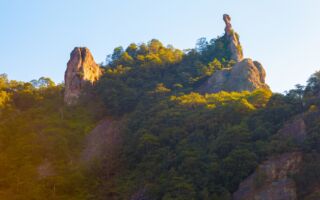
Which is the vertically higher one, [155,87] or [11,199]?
[155,87]

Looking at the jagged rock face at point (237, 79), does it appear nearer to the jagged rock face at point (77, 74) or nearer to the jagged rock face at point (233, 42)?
the jagged rock face at point (233, 42)

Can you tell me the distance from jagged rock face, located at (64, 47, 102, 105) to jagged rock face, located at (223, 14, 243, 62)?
14.5 m

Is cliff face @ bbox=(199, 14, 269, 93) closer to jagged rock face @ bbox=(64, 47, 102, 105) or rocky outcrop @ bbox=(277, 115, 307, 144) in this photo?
jagged rock face @ bbox=(64, 47, 102, 105)

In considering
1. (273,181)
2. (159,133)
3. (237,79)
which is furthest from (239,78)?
(273,181)

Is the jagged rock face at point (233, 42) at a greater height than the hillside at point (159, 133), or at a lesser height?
greater

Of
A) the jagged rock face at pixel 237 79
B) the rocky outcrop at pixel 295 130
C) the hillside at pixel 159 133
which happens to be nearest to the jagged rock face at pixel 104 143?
the hillside at pixel 159 133

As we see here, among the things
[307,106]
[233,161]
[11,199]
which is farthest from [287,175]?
[11,199]

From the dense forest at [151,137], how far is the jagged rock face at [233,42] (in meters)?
5.35

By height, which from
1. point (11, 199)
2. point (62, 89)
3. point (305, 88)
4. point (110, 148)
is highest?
point (62, 89)

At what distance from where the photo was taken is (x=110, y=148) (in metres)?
38.2

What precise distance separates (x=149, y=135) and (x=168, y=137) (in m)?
1.26

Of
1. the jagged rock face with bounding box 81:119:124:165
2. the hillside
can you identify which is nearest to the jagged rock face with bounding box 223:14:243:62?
the hillside

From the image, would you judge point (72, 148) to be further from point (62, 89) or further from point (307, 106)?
point (307, 106)

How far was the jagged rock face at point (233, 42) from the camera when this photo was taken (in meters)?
53.0
